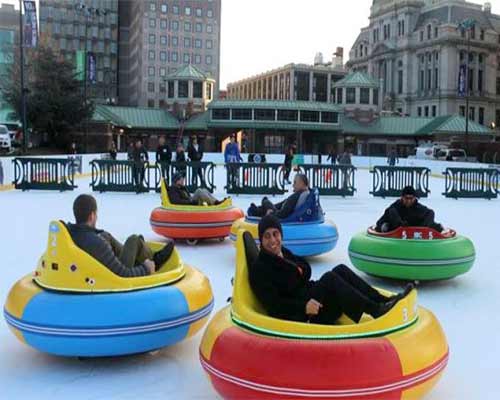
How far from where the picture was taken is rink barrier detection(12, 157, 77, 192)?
20.8 meters

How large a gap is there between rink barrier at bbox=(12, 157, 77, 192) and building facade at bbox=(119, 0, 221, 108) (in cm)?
7500

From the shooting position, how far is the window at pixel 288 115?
195 feet

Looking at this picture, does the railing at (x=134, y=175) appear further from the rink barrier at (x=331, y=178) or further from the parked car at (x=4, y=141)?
the parked car at (x=4, y=141)

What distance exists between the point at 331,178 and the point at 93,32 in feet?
300

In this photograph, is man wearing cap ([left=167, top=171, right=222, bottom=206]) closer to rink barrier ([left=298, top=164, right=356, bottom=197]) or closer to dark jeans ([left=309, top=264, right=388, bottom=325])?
dark jeans ([left=309, top=264, right=388, bottom=325])

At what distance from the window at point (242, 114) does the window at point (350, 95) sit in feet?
39.2

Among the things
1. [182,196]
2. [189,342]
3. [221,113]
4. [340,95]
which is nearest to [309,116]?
[340,95]

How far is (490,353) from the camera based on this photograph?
4.93m

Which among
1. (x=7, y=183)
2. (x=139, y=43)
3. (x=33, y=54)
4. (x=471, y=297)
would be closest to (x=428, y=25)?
(x=139, y=43)

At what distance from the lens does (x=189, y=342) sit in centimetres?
504

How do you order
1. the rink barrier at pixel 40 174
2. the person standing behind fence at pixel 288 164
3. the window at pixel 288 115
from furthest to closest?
1. the window at pixel 288 115
2. the person standing behind fence at pixel 288 164
3. the rink barrier at pixel 40 174

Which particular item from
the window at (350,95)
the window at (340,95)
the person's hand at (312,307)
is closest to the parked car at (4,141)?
the person's hand at (312,307)

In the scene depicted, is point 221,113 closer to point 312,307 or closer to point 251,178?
point 251,178

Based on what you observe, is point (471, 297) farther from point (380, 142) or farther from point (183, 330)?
point (380, 142)
